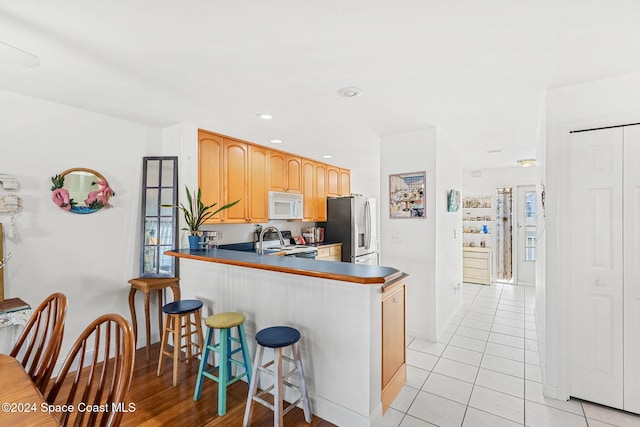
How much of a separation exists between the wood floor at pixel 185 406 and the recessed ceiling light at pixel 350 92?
229 cm

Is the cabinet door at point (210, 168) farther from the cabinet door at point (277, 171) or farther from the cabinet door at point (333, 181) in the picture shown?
the cabinet door at point (333, 181)

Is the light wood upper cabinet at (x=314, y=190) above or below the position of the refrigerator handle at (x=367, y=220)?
above

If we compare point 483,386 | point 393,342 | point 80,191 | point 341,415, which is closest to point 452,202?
point 483,386

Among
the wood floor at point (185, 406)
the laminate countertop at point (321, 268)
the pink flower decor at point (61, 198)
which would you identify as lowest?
the wood floor at point (185, 406)

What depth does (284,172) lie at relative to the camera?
14.5 ft

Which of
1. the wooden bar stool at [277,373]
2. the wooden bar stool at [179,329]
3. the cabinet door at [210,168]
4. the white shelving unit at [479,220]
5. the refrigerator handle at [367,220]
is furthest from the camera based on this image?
the white shelving unit at [479,220]

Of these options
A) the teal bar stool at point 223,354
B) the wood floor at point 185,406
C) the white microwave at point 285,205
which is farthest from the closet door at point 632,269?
the white microwave at point 285,205

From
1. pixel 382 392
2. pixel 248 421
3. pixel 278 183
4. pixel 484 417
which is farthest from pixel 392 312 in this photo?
pixel 278 183

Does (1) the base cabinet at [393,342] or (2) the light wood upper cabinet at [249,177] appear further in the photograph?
(2) the light wood upper cabinet at [249,177]

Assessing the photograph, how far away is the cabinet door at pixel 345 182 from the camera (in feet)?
19.2

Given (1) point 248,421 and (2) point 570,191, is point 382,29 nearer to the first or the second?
(2) point 570,191

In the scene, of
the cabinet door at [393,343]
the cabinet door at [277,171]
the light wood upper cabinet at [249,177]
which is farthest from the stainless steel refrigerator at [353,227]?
the cabinet door at [393,343]

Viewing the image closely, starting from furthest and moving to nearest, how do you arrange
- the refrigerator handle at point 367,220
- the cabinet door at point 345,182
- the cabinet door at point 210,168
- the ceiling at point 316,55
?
the cabinet door at point 345,182, the refrigerator handle at point 367,220, the cabinet door at point 210,168, the ceiling at point 316,55

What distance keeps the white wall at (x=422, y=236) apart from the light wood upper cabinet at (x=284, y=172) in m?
1.56
